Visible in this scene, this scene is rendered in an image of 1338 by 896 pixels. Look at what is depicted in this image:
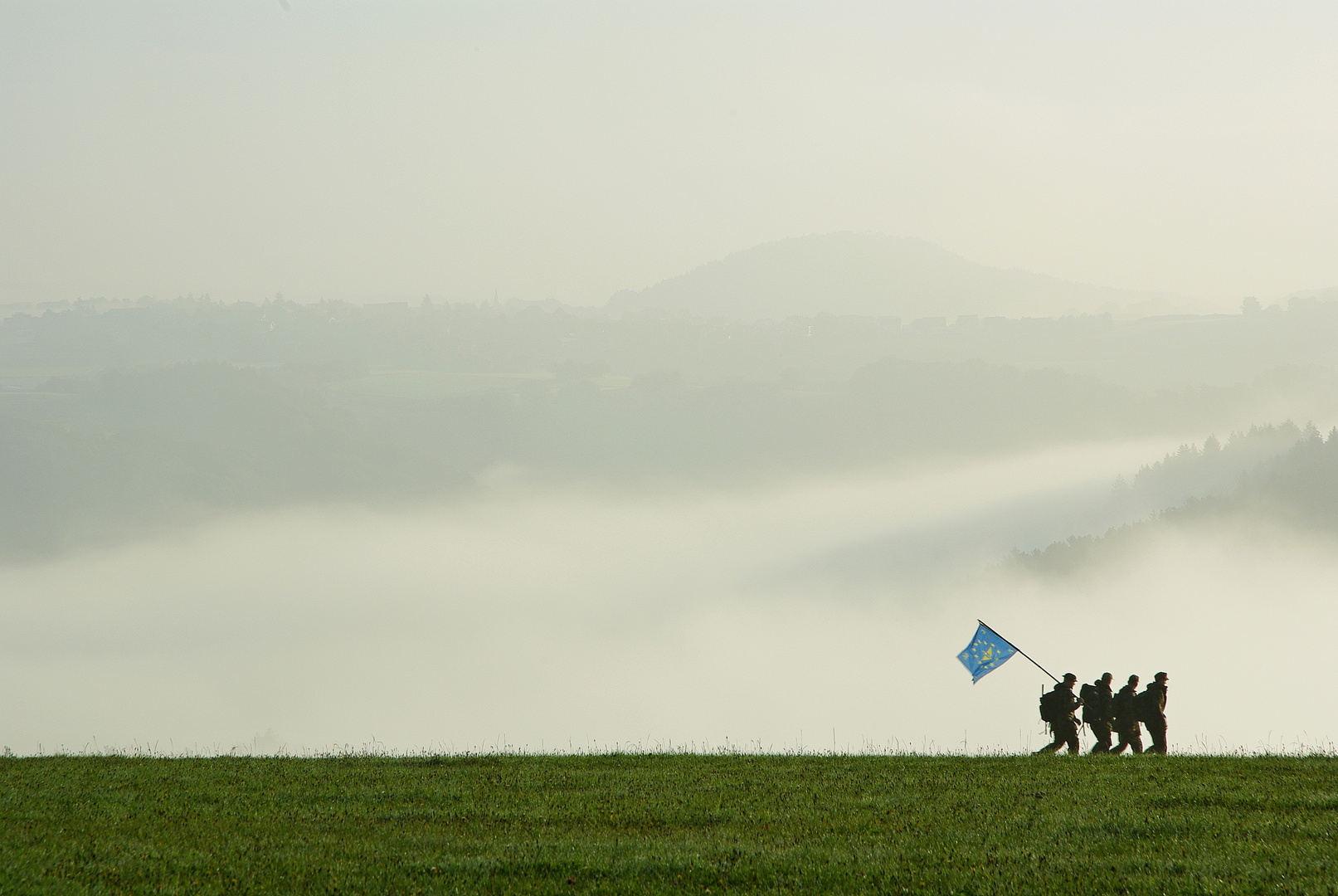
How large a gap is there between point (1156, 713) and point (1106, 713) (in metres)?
0.98

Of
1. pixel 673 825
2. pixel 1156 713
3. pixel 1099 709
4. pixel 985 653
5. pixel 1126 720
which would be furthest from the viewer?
pixel 985 653

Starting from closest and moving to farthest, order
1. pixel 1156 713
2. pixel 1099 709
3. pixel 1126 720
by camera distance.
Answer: pixel 1156 713 → pixel 1126 720 → pixel 1099 709

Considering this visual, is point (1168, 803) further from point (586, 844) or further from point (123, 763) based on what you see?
point (123, 763)

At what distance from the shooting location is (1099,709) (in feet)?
75.2

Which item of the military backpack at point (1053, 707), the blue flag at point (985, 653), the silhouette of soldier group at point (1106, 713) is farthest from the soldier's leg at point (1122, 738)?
the blue flag at point (985, 653)

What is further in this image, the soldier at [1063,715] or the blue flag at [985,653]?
the blue flag at [985,653]

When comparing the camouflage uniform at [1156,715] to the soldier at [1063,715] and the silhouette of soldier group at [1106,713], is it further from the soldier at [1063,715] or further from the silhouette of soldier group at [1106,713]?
the soldier at [1063,715]

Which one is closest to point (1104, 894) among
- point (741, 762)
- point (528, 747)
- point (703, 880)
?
point (703, 880)

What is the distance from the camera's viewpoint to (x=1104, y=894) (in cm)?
1012

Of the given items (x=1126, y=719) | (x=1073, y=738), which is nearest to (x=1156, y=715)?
(x=1126, y=719)

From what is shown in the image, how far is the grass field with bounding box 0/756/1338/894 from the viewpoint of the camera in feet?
35.7

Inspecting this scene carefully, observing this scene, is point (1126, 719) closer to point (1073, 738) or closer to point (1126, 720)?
point (1126, 720)

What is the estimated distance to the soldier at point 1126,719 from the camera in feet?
73.6

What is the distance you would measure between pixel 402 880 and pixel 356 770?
26.3 ft
